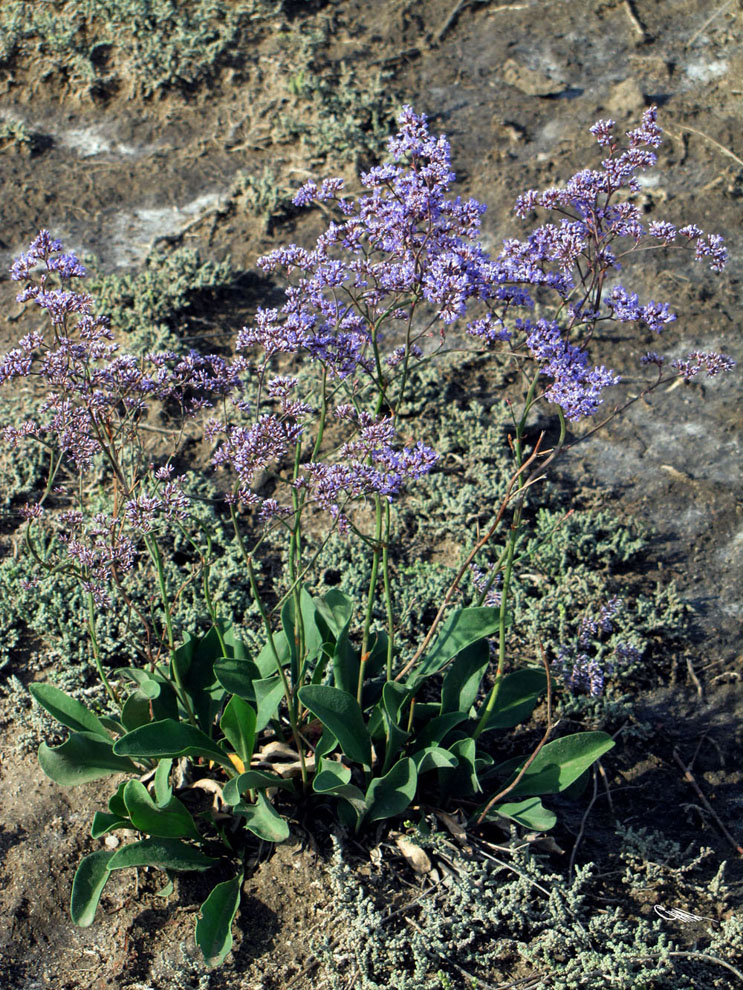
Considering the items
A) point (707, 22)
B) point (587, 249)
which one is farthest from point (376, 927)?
point (707, 22)

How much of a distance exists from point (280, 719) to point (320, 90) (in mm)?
4975

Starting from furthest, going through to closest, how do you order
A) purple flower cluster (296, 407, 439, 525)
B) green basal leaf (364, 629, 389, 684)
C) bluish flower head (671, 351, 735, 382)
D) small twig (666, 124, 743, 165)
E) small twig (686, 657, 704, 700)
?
1. small twig (666, 124, 743, 165)
2. small twig (686, 657, 704, 700)
3. green basal leaf (364, 629, 389, 684)
4. bluish flower head (671, 351, 735, 382)
5. purple flower cluster (296, 407, 439, 525)

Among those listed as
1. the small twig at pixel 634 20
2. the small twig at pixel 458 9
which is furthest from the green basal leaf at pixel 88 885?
the small twig at pixel 634 20

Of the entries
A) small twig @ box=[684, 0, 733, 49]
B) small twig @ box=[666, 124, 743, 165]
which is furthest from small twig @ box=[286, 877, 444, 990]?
small twig @ box=[684, 0, 733, 49]

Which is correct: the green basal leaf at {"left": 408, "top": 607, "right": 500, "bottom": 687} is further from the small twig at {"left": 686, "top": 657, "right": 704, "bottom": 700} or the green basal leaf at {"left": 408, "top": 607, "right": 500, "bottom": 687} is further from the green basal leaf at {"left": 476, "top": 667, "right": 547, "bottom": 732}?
the small twig at {"left": 686, "top": 657, "right": 704, "bottom": 700}

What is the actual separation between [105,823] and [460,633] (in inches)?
50.9

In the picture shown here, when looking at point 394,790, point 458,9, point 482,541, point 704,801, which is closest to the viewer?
point 482,541

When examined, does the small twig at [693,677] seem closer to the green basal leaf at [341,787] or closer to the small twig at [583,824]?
the small twig at [583,824]

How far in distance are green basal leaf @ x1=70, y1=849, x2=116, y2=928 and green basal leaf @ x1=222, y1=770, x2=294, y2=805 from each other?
0.40m

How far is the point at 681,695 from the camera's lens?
3857 mm

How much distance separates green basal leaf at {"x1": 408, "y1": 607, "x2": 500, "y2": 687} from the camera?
10.5 ft

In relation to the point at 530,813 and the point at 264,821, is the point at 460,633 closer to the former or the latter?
the point at 530,813

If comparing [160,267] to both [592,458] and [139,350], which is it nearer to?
[139,350]

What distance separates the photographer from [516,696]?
3293 mm
